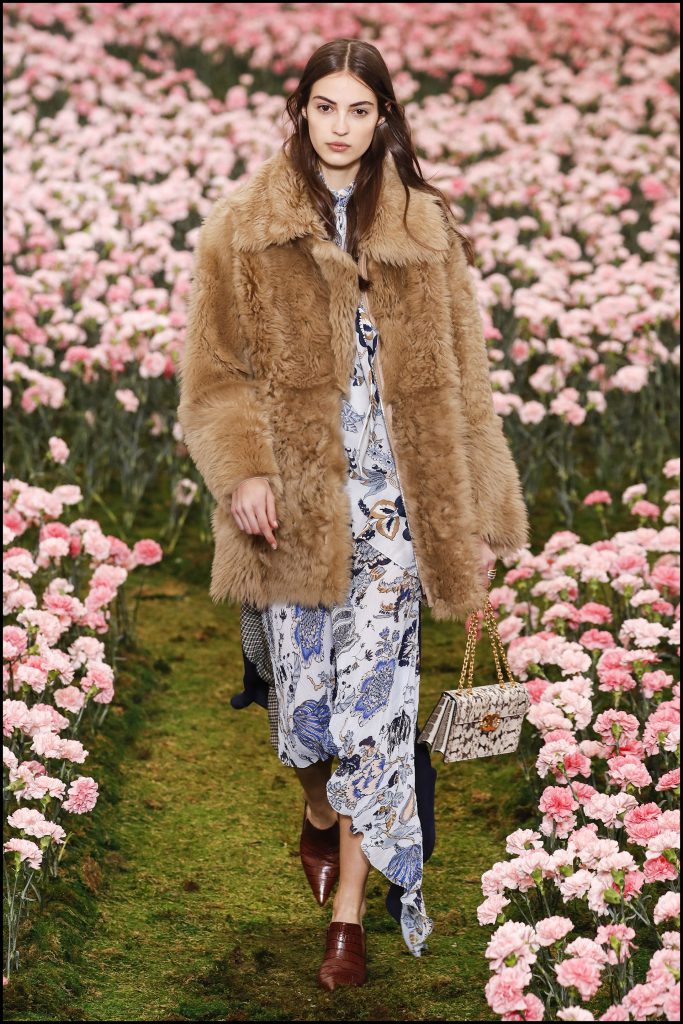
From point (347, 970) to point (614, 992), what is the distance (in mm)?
626

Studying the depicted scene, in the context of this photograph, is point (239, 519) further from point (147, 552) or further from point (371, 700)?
point (147, 552)

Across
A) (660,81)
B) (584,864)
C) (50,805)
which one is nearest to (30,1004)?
(50,805)

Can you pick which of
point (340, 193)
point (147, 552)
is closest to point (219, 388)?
point (340, 193)

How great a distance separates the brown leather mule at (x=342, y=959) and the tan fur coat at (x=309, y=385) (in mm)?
753

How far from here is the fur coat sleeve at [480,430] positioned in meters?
3.26

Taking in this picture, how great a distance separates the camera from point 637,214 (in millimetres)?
7793

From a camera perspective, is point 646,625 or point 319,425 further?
point 646,625

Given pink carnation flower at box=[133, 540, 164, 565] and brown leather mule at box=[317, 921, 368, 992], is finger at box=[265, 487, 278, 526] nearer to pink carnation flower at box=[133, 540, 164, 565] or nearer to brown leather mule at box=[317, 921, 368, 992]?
brown leather mule at box=[317, 921, 368, 992]

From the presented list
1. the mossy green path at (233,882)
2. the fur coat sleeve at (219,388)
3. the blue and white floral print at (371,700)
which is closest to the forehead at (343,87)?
the fur coat sleeve at (219,388)

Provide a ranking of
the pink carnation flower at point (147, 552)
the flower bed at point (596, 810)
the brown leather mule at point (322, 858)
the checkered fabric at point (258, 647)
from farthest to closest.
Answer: the pink carnation flower at point (147, 552) → the brown leather mule at point (322, 858) → the checkered fabric at point (258, 647) → the flower bed at point (596, 810)

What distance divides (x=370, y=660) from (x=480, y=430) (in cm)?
60

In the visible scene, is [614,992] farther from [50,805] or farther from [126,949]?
[50,805]

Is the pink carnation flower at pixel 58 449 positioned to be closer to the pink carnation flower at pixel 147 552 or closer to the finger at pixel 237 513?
the pink carnation flower at pixel 147 552

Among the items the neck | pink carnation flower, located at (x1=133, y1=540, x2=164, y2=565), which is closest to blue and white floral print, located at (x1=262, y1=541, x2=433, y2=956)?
the neck
